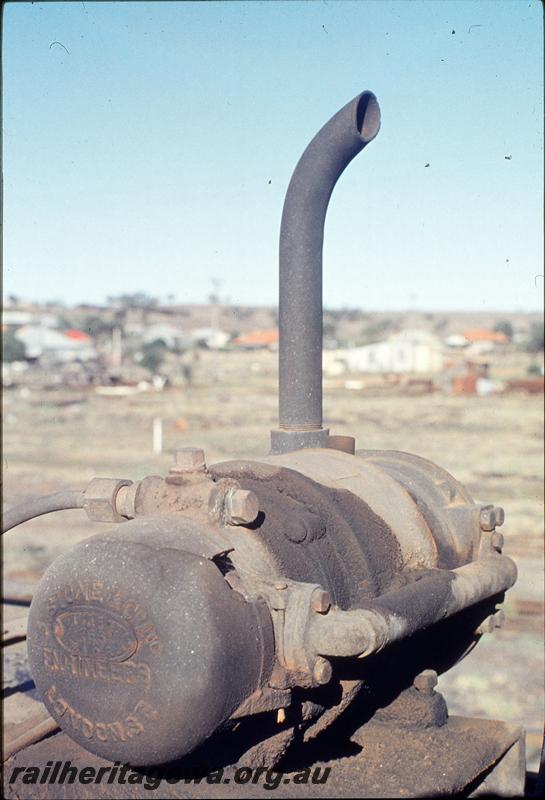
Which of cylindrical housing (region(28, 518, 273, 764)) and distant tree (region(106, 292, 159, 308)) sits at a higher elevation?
distant tree (region(106, 292, 159, 308))

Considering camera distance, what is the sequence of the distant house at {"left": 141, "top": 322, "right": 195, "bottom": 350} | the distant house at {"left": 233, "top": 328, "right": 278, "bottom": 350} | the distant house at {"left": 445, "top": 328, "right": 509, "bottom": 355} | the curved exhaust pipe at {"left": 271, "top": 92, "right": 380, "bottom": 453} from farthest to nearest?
1. the distant house at {"left": 233, "top": 328, "right": 278, "bottom": 350}
2. the distant house at {"left": 141, "top": 322, "right": 195, "bottom": 350}
3. the distant house at {"left": 445, "top": 328, "right": 509, "bottom": 355}
4. the curved exhaust pipe at {"left": 271, "top": 92, "right": 380, "bottom": 453}

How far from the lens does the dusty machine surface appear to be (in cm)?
215

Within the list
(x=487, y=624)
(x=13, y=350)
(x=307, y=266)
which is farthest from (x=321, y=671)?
(x=13, y=350)

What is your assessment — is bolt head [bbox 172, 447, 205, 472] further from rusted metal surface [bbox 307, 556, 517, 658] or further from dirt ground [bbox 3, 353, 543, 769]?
dirt ground [bbox 3, 353, 543, 769]

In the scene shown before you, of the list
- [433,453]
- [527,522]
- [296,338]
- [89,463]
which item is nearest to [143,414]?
[89,463]

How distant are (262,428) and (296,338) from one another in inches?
712

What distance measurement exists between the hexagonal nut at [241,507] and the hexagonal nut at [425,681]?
3.71 feet

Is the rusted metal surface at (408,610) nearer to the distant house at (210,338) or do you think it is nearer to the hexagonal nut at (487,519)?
the hexagonal nut at (487,519)

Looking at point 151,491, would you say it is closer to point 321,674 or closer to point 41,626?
point 41,626

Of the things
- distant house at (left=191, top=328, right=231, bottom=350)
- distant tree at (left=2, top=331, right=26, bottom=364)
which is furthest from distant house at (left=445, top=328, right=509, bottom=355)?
distant tree at (left=2, top=331, right=26, bottom=364)

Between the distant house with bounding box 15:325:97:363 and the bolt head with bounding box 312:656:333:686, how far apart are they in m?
42.9

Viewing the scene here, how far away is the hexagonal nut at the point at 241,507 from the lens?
240 cm

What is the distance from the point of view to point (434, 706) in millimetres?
3127

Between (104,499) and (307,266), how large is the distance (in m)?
1.41
